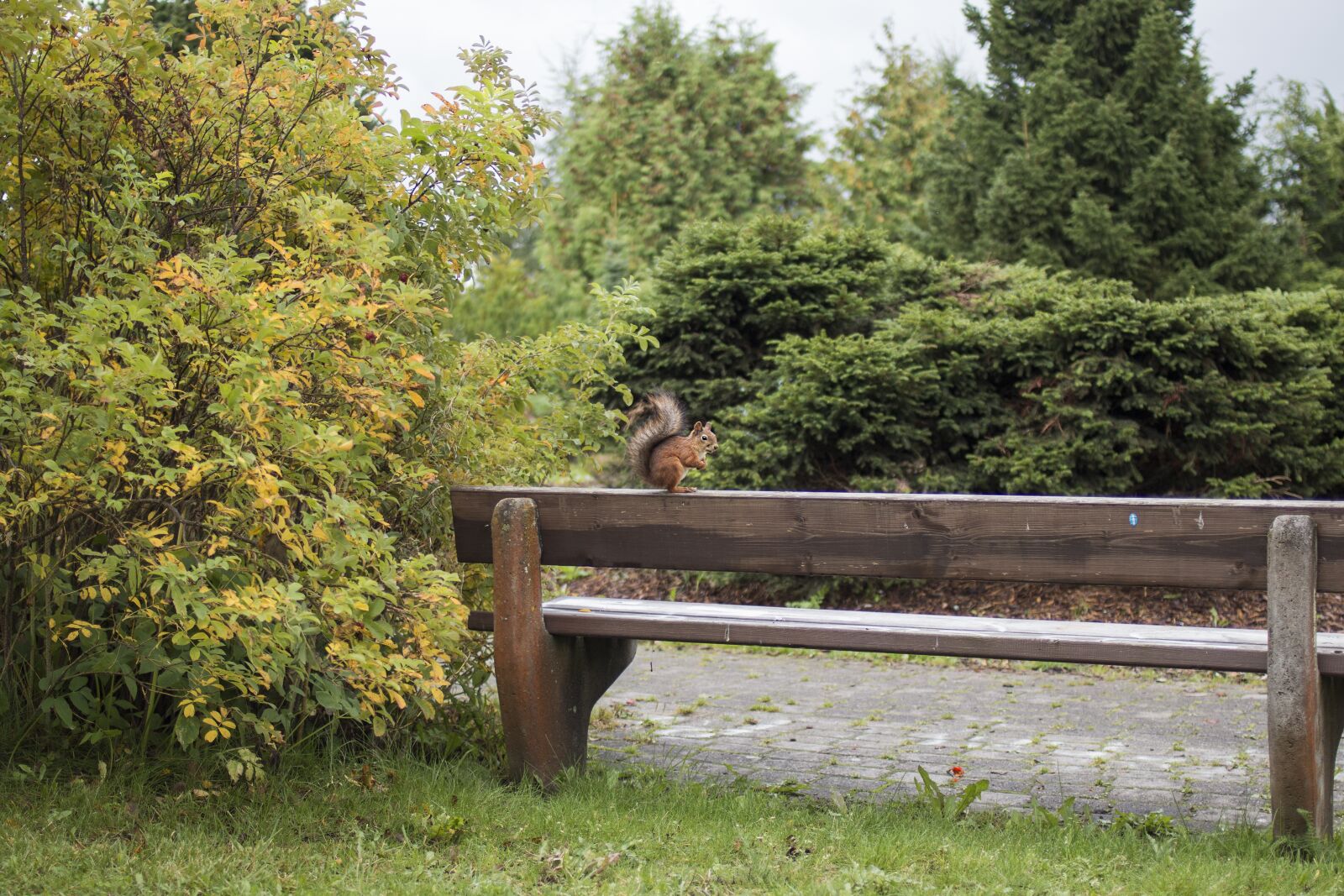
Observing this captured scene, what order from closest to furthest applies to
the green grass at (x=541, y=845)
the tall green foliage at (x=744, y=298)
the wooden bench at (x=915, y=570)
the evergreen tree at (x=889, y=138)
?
the green grass at (x=541, y=845)
the wooden bench at (x=915, y=570)
the tall green foliage at (x=744, y=298)
the evergreen tree at (x=889, y=138)

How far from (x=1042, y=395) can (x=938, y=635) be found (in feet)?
16.3

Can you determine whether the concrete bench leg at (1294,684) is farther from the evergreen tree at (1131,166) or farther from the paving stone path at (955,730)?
the evergreen tree at (1131,166)

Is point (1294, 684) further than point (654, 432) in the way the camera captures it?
No

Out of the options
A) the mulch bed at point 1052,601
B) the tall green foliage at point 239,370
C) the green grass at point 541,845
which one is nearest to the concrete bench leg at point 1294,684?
the green grass at point 541,845

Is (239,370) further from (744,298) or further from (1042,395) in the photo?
(744,298)

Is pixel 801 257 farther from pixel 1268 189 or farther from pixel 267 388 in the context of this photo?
pixel 1268 189

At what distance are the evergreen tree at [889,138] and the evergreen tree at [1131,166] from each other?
533cm

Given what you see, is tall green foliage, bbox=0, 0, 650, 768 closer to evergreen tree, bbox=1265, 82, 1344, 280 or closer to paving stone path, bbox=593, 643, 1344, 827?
paving stone path, bbox=593, 643, 1344, 827

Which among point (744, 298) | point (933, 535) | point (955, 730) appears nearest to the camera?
point (933, 535)

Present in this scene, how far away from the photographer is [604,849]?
3484mm

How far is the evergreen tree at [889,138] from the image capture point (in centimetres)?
1944

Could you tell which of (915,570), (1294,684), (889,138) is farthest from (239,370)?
(889,138)

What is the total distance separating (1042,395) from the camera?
27.1ft

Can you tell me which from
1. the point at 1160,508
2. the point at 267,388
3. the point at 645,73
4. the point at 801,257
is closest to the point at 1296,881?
the point at 1160,508
